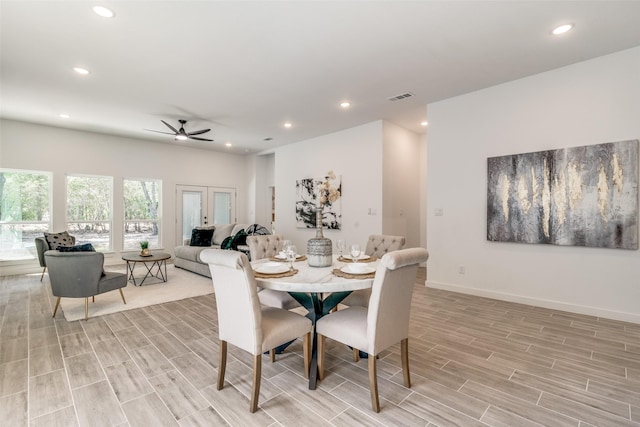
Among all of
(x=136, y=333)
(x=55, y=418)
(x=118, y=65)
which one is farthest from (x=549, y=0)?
(x=136, y=333)

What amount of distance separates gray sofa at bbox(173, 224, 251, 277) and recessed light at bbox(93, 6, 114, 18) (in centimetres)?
385

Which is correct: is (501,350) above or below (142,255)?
below

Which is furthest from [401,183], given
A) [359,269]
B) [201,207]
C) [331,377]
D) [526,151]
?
[201,207]

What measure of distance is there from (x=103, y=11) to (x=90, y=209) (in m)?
5.53

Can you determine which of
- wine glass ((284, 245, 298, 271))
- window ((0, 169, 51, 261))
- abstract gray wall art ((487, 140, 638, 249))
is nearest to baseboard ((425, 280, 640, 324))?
abstract gray wall art ((487, 140, 638, 249))

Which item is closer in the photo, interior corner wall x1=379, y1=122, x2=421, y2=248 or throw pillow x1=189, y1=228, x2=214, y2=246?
interior corner wall x1=379, y1=122, x2=421, y2=248

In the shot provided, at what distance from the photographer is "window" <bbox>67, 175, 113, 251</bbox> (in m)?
6.46

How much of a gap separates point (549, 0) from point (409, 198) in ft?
13.6

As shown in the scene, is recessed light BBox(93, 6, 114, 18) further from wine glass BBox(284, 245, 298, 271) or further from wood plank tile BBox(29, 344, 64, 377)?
wood plank tile BBox(29, 344, 64, 377)

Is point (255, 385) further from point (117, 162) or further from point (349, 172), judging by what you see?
point (117, 162)

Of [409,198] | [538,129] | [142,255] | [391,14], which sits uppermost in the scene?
[391,14]

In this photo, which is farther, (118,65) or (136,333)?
(118,65)

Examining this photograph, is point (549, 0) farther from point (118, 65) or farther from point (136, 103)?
point (136, 103)

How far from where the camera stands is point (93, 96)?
446cm
